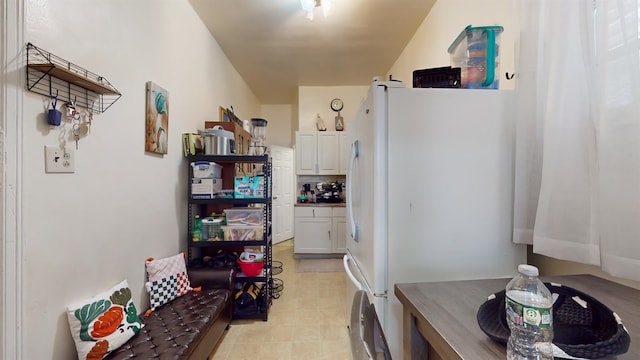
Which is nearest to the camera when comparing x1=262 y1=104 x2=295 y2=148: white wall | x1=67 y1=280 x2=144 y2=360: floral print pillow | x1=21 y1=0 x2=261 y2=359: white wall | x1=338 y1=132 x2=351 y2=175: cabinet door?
x1=21 y1=0 x2=261 y2=359: white wall

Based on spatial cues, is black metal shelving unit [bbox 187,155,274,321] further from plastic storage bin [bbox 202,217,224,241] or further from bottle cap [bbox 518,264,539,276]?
bottle cap [bbox 518,264,539,276]

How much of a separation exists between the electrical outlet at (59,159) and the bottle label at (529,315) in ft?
5.97

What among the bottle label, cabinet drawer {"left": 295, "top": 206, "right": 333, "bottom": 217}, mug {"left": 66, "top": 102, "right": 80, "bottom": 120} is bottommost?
cabinet drawer {"left": 295, "top": 206, "right": 333, "bottom": 217}

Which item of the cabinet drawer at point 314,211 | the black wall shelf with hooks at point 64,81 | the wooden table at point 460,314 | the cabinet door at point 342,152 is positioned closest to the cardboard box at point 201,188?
the black wall shelf with hooks at point 64,81

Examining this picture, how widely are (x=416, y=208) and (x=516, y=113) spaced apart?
0.67 metres

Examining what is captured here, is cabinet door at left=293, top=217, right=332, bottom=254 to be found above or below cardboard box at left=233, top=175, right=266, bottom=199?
below

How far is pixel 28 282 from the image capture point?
3.56 feet

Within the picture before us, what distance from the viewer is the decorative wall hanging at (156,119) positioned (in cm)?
189

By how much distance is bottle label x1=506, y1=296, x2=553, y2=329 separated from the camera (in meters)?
0.56

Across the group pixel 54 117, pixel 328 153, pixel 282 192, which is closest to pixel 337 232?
pixel 328 153

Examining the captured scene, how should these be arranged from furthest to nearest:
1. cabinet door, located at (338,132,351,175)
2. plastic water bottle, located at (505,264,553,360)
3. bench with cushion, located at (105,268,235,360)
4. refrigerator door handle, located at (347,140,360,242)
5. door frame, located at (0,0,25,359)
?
cabinet door, located at (338,132,351,175) < refrigerator door handle, located at (347,140,360,242) < bench with cushion, located at (105,268,235,360) < door frame, located at (0,0,25,359) < plastic water bottle, located at (505,264,553,360)

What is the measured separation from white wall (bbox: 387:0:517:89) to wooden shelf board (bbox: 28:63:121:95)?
2.09 m

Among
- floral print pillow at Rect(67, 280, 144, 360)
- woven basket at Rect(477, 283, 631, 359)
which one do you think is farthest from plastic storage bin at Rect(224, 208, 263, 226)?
woven basket at Rect(477, 283, 631, 359)

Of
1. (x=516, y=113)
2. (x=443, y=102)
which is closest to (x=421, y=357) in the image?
(x=443, y=102)
